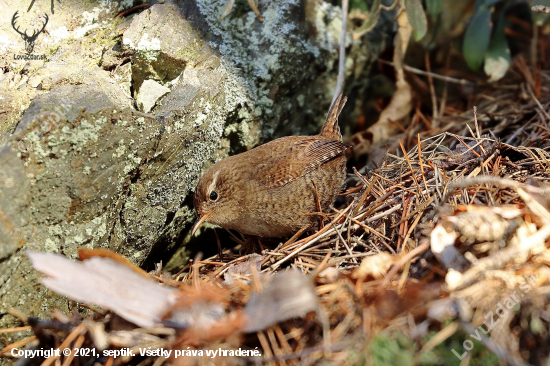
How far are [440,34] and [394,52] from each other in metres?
0.85

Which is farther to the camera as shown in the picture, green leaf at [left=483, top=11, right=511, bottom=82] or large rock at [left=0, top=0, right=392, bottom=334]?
green leaf at [left=483, top=11, right=511, bottom=82]

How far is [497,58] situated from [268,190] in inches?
88.9

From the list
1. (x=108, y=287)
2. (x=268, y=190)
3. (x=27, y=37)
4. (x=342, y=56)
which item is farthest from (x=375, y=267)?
(x=27, y=37)

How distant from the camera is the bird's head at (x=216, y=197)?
288cm

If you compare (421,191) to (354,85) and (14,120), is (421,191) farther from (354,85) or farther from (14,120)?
(14,120)

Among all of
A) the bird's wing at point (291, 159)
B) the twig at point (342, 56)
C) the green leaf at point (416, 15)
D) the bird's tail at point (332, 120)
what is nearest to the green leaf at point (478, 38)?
the green leaf at point (416, 15)

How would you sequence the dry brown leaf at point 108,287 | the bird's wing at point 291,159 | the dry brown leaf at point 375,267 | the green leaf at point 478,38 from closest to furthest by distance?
the dry brown leaf at point 108,287 < the dry brown leaf at point 375,267 < the bird's wing at point 291,159 < the green leaf at point 478,38

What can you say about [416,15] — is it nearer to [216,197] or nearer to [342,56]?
→ [342,56]

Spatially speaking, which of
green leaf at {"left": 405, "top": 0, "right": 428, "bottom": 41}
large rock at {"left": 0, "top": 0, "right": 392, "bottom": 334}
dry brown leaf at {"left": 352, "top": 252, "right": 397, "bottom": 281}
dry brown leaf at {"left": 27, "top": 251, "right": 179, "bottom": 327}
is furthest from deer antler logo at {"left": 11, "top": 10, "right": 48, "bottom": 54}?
green leaf at {"left": 405, "top": 0, "right": 428, "bottom": 41}

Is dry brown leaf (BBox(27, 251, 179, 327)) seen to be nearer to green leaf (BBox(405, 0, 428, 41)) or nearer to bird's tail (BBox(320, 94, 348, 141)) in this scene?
bird's tail (BBox(320, 94, 348, 141))

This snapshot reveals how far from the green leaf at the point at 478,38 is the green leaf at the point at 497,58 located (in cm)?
6

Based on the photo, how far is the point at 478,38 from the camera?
3.64m

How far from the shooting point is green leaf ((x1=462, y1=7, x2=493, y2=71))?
3.63 metres

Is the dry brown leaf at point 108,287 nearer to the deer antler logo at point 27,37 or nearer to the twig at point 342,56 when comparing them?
the deer antler logo at point 27,37
